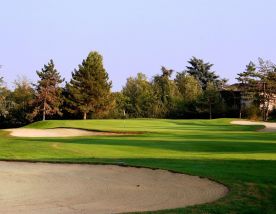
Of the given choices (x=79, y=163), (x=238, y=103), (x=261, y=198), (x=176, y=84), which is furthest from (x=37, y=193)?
(x=176, y=84)

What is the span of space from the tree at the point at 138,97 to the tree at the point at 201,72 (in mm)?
17156

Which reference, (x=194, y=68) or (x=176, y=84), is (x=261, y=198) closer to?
(x=176, y=84)

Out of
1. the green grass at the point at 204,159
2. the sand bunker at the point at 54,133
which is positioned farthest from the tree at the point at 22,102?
the green grass at the point at 204,159

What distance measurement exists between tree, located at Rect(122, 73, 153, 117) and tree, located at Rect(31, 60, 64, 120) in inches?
579

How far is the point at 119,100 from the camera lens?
8088 centimetres

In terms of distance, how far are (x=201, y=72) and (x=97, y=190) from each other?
95.4 m

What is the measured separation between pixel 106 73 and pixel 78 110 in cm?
689

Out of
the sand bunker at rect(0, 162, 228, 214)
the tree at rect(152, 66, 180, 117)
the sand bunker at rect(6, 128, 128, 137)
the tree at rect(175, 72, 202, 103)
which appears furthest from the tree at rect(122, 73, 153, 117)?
the sand bunker at rect(0, 162, 228, 214)

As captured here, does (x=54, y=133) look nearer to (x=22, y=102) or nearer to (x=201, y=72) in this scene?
(x=22, y=102)

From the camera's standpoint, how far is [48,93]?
6988 cm

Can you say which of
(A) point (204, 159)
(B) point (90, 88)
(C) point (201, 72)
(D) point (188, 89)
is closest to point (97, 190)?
(A) point (204, 159)

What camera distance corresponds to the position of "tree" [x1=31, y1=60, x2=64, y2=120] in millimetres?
69312

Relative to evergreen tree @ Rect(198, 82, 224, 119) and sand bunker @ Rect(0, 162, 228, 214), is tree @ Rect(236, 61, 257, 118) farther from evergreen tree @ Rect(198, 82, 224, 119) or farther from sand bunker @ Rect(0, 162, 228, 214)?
sand bunker @ Rect(0, 162, 228, 214)

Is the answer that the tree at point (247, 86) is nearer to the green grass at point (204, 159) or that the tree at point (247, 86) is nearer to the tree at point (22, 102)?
the tree at point (22, 102)
